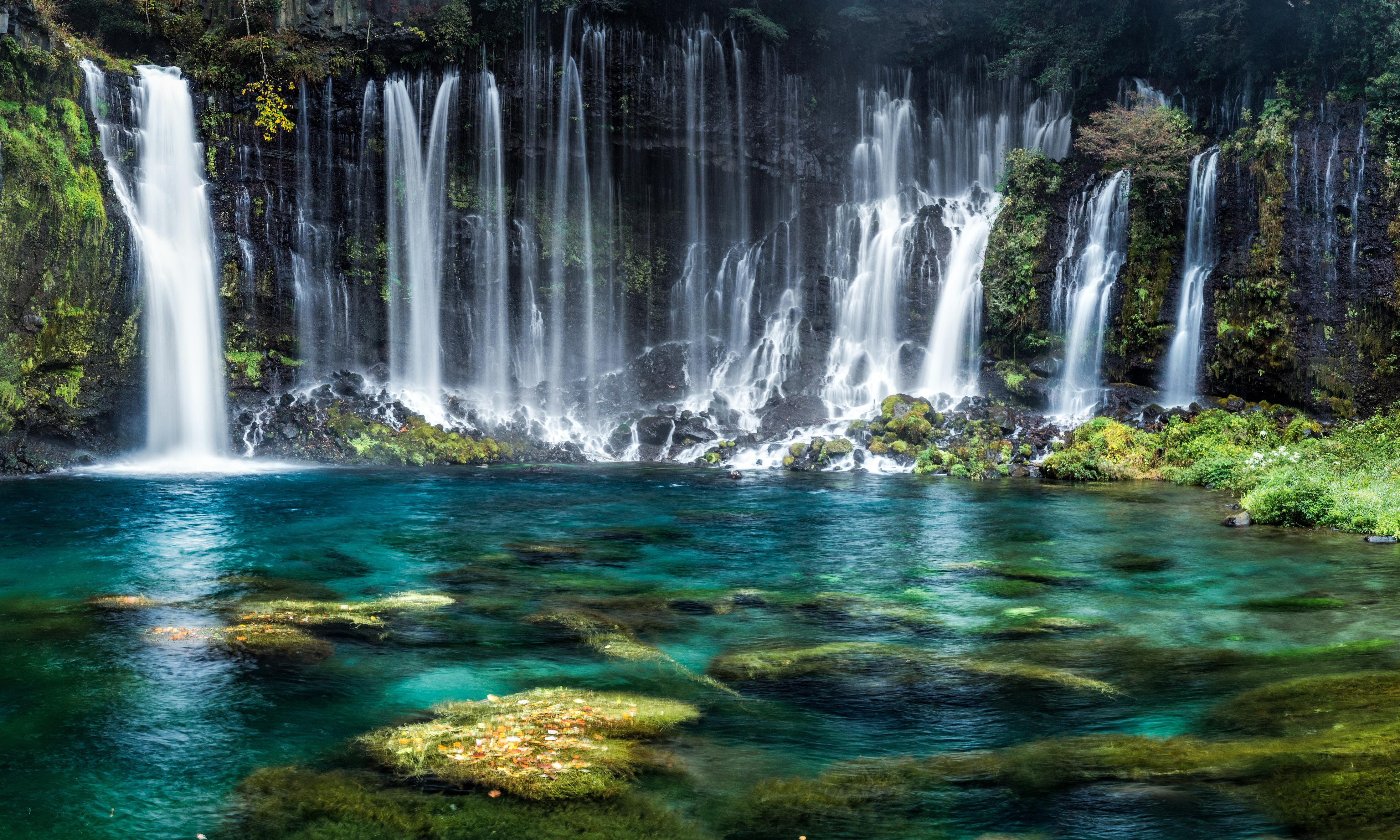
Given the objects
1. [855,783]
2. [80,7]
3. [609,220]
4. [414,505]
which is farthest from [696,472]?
[80,7]

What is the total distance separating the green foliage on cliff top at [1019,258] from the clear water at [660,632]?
11383 millimetres

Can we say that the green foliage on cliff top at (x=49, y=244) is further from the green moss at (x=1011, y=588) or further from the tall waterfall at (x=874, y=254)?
the green moss at (x=1011, y=588)

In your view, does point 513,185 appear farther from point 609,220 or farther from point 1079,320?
point 1079,320

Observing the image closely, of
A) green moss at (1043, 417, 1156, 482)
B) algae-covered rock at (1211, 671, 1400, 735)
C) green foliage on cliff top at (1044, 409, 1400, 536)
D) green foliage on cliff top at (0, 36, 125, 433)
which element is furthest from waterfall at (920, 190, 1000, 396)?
algae-covered rock at (1211, 671, 1400, 735)

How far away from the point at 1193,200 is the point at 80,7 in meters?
32.0

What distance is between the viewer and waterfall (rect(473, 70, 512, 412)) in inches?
1273

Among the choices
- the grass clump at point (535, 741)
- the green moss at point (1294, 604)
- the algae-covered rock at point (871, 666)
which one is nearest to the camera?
the grass clump at point (535, 741)

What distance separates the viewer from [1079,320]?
27344 millimetres

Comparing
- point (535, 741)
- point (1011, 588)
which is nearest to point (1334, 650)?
point (1011, 588)

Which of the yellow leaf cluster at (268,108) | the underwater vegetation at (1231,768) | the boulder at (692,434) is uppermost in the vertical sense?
the yellow leaf cluster at (268,108)

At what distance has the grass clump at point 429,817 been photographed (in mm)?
4656

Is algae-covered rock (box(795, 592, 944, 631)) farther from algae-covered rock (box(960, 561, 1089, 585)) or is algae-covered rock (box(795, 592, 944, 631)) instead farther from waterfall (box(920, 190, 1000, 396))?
waterfall (box(920, 190, 1000, 396))

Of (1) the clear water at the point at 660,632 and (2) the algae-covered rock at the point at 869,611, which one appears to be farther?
(2) the algae-covered rock at the point at 869,611

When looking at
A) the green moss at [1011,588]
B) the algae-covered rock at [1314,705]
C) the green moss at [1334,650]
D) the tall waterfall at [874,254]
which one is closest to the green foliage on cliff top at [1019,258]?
the tall waterfall at [874,254]
